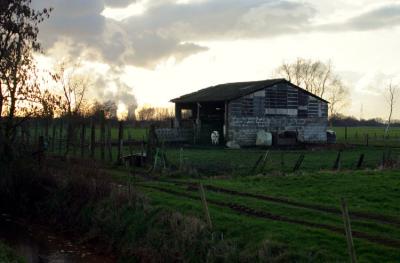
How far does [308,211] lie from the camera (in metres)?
17.3

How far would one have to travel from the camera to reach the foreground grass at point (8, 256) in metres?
15.8

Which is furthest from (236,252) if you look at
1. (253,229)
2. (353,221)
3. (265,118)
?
(265,118)

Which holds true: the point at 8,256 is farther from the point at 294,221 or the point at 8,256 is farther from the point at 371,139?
the point at 371,139

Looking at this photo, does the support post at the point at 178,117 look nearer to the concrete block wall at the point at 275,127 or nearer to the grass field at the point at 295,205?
the concrete block wall at the point at 275,127

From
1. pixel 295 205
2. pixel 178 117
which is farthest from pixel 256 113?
pixel 295 205

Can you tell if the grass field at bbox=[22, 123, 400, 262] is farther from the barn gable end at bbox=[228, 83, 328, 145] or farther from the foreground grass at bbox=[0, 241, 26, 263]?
the barn gable end at bbox=[228, 83, 328, 145]

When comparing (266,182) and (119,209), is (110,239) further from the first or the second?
(266,182)

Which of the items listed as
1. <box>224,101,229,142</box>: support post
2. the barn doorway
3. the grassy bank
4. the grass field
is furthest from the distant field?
the grassy bank

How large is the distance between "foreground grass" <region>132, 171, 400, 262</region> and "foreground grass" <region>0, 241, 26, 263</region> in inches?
216

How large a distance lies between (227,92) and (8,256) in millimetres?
41540

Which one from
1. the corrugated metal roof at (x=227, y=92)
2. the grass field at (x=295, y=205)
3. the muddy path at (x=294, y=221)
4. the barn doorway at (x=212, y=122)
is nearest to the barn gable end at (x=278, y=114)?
the corrugated metal roof at (x=227, y=92)

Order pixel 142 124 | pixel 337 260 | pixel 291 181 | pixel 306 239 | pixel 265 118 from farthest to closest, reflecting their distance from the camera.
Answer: pixel 142 124
pixel 265 118
pixel 291 181
pixel 306 239
pixel 337 260

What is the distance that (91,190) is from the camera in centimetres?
2225

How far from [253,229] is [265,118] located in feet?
126
